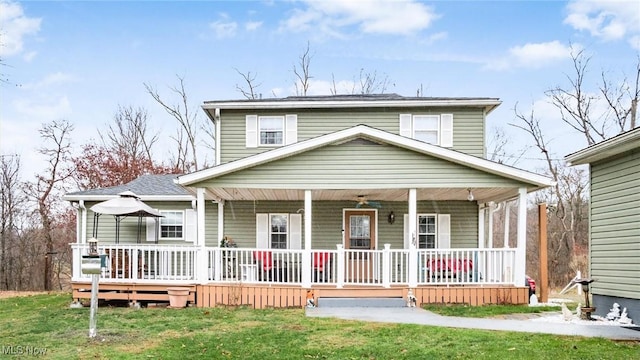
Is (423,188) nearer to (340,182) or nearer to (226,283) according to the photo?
(340,182)

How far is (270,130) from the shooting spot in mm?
16391

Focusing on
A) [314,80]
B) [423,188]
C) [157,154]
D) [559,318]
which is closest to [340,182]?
[423,188]

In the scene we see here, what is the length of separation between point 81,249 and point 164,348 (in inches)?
242

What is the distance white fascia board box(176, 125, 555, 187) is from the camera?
1255cm

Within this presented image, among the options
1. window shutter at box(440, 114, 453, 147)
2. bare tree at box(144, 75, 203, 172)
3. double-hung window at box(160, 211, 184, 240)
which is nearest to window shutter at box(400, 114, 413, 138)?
window shutter at box(440, 114, 453, 147)

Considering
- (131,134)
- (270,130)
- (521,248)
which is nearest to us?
(521,248)

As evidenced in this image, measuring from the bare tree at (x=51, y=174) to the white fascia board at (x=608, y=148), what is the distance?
22740 mm

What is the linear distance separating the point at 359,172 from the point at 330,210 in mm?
3586

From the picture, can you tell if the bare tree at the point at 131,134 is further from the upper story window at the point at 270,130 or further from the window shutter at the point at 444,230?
the window shutter at the point at 444,230

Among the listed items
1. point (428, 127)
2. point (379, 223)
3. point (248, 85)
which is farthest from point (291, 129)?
point (248, 85)

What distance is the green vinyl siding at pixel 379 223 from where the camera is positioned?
16.1m

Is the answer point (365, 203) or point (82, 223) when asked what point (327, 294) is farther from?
point (82, 223)

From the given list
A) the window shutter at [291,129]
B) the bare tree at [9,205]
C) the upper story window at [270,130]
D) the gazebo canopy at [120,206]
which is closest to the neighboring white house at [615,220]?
the window shutter at [291,129]

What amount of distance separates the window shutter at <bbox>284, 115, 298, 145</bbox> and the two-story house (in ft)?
0.09
